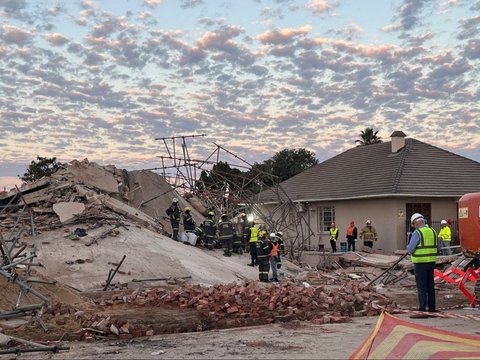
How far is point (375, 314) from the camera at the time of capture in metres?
13.2

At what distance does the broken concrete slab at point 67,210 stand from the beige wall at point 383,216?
13.7 m

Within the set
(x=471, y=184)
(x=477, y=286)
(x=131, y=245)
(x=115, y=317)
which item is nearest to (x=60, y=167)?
(x=131, y=245)

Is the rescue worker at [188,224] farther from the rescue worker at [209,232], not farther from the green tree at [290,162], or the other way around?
the green tree at [290,162]

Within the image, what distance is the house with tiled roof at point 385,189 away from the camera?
27641mm

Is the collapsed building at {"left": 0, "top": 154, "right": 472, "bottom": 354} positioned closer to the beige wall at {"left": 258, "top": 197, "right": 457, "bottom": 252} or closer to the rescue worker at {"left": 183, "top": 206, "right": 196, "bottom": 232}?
the rescue worker at {"left": 183, "top": 206, "right": 196, "bottom": 232}

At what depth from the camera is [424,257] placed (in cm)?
1200

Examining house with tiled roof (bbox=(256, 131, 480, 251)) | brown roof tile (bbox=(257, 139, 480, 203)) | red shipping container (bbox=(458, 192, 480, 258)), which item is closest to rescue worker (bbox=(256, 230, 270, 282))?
red shipping container (bbox=(458, 192, 480, 258))

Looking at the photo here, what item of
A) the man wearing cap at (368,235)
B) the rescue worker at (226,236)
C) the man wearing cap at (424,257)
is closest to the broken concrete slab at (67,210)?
the rescue worker at (226,236)

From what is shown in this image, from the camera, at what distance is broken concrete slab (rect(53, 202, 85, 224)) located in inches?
778

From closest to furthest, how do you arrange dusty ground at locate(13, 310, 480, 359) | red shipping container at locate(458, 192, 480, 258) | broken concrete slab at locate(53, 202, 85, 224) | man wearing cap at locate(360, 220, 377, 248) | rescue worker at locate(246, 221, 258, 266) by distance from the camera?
dusty ground at locate(13, 310, 480, 359)
red shipping container at locate(458, 192, 480, 258)
broken concrete slab at locate(53, 202, 85, 224)
rescue worker at locate(246, 221, 258, 266)
man wearing cap at locate(360, 220, 377, 248)

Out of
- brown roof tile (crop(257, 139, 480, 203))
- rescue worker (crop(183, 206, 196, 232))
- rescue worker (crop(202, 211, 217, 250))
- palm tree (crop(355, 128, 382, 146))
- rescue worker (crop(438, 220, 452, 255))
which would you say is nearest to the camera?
rescue worker (crop(438, 220, 452, 255))

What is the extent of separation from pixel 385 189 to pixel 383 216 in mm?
1272

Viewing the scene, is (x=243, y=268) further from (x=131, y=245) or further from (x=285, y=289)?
(x=285, y=289)

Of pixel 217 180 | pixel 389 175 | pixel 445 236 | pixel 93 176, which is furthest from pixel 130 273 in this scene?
pixel 389 175
